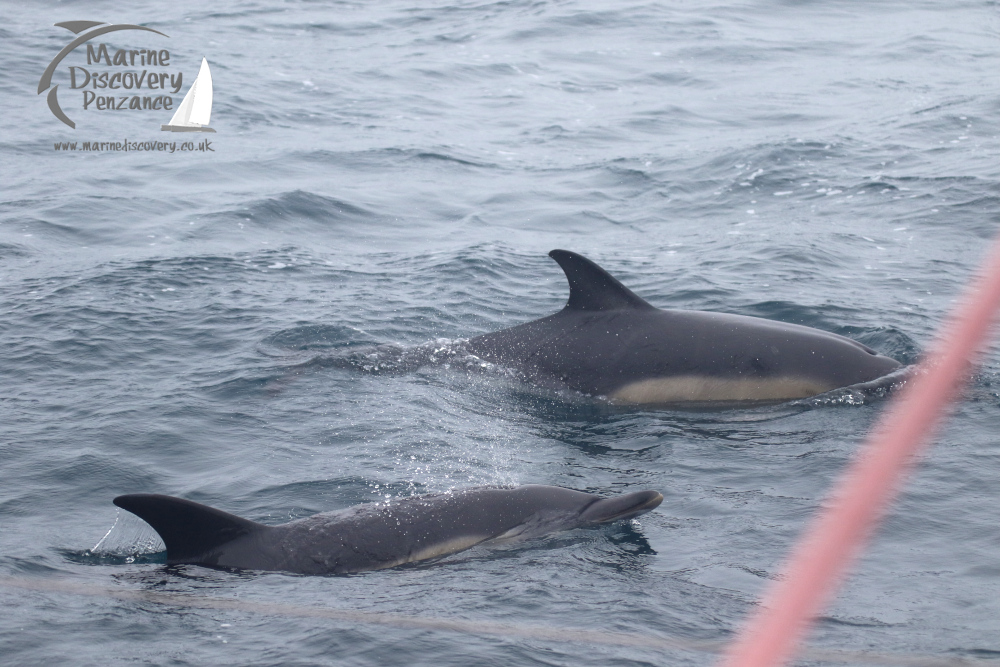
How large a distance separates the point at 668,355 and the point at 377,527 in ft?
14.4

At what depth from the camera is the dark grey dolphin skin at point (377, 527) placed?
705 centimetres

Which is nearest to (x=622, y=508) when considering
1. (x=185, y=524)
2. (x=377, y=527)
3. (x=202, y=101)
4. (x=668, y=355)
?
(x=377, y=527)

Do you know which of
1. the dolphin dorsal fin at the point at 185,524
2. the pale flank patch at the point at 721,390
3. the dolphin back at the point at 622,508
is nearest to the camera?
the dolphin dorsal fin at the point at 185,524

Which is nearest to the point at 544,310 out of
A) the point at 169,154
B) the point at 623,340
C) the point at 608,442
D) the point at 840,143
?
the point at 623,340

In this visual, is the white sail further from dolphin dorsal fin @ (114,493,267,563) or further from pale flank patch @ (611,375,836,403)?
dolphin dorsal fin @ (114,493,267,563)

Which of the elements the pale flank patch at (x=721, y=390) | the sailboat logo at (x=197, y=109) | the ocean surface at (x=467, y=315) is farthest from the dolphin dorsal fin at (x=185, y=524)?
the sailboat logo at (x=197, y=109)

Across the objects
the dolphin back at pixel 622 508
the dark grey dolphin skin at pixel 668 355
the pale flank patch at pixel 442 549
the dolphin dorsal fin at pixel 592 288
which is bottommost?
the pale flank patch at pixel 442 549

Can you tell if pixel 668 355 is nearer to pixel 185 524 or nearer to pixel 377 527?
pixel 377 527

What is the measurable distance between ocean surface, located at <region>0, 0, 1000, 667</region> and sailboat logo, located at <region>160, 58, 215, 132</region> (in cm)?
49

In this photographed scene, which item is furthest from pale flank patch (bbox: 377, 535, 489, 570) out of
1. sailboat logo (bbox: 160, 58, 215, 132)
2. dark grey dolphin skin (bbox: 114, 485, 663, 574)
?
sailboat logo (bbox: 160, 58, 215, 132)

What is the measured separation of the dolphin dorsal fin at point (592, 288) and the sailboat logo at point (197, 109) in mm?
16984

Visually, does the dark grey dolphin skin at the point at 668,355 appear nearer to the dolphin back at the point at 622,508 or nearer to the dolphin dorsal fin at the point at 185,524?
the dolphin back at the point at 622,508

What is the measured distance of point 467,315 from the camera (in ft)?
46.5

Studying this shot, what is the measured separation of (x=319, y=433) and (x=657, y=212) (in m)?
10.8
